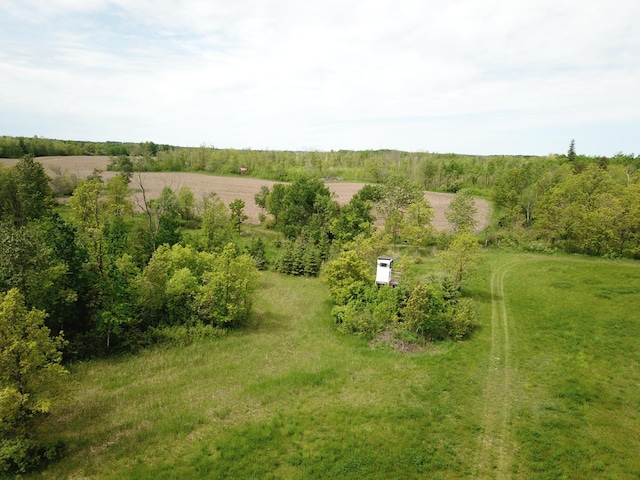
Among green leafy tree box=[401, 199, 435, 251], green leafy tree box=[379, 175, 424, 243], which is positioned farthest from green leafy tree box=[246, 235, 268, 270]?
green leafy tree box=[401, 199, 435, 251]

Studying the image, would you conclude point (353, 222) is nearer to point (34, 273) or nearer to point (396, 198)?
point (396, 198)

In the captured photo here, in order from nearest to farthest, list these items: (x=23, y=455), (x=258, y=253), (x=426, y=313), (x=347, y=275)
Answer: (x=23, y=455), (x=426, y=313), (x=347, y=275), (x=258, y=253)

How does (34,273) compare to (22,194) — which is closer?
(34,273)

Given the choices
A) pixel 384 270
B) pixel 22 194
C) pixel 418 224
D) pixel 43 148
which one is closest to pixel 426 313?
pixel 384 270

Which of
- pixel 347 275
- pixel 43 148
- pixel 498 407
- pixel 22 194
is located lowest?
pixel 498 407

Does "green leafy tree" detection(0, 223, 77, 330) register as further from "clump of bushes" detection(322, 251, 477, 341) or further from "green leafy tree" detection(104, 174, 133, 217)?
"green leafy tree" detection(104, 174, 133, 217)

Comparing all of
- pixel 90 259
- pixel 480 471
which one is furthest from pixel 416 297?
pixel 90 259

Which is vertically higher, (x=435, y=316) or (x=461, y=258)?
(x=461, y=258)
